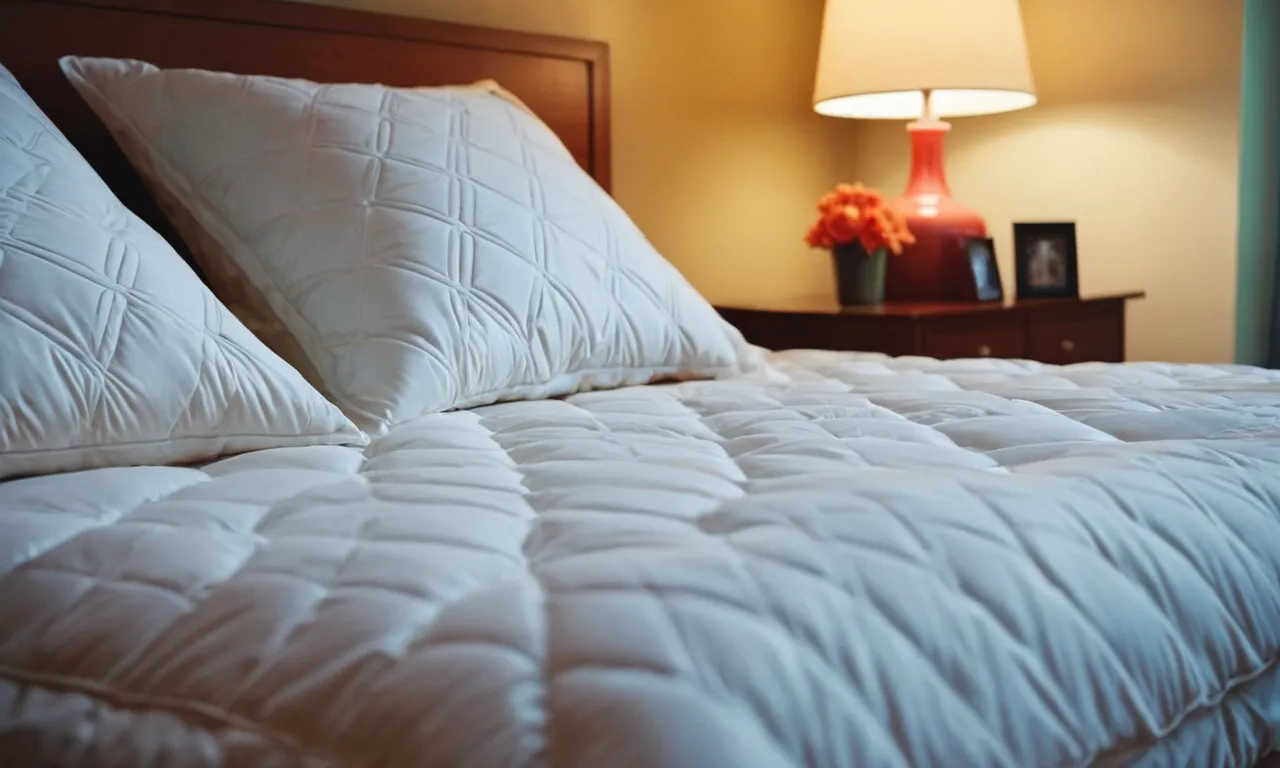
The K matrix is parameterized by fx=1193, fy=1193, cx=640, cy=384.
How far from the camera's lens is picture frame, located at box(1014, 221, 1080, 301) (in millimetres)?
2441

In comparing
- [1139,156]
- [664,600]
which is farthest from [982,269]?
[664,600]

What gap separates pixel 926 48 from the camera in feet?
7.52

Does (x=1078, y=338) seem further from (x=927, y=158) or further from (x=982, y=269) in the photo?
(x=927, y=158)

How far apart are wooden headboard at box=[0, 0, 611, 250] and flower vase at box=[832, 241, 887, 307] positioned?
0.49 metres

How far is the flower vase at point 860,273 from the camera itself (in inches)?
90.1

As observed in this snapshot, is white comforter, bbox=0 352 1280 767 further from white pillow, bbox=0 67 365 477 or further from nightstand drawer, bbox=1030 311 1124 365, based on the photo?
nightstand drawer, bbox=1030 311 1124 365

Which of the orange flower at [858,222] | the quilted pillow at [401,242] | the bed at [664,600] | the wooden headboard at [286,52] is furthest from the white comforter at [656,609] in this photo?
the orange flower at [858,222]

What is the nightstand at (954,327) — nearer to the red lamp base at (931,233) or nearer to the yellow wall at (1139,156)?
the red lamp base at (931,233)

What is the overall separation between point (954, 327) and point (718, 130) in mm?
802

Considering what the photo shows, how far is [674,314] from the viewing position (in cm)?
157

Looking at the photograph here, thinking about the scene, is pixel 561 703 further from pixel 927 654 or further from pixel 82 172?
pixel 82 172

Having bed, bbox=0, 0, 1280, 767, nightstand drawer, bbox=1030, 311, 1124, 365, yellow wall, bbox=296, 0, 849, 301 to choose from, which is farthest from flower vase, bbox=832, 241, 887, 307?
bed, bbox=0, 0, 1280, 767

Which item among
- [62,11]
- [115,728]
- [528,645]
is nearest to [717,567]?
[528,645]

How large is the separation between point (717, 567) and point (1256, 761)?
499 mm
